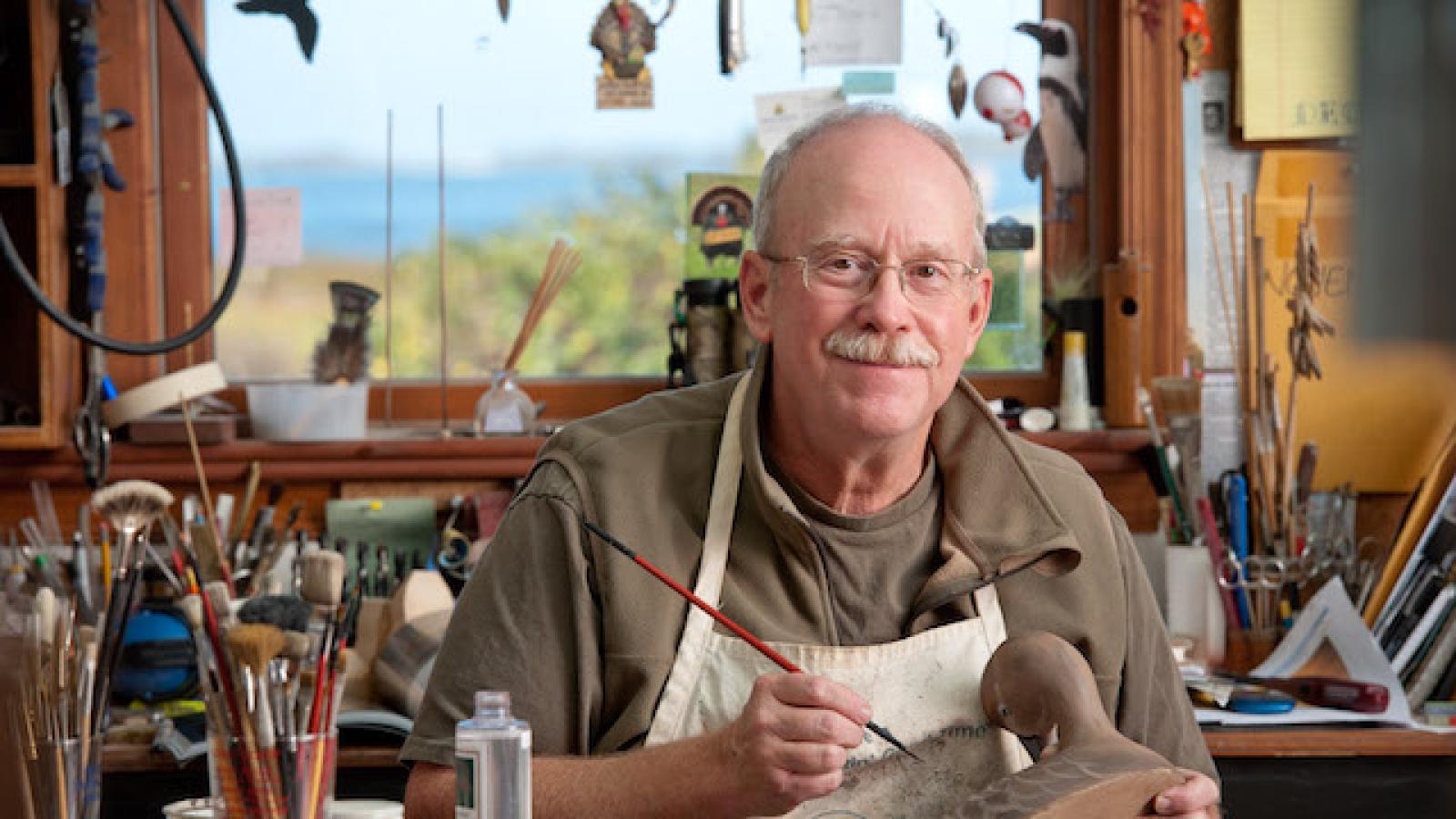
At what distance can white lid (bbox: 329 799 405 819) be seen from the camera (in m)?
1.30

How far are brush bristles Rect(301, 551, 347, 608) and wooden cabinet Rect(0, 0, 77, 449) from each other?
5.45 feet

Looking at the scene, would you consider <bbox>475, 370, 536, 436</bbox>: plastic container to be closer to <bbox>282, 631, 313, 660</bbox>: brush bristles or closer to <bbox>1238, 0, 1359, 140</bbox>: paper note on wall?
<bbox>1238, 0, 1359, 140</bbox>: paper note on wall

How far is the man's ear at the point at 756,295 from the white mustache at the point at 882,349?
0.38 ft

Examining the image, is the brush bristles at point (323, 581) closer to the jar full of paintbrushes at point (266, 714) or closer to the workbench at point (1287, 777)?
the jar full of paintbrushes at point (266, 714)

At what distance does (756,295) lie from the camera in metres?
1.75

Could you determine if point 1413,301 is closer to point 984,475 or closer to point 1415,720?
point 984,475

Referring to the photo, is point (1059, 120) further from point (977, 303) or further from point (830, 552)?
point (830, 552)

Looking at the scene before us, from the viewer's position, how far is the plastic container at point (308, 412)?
2.87m

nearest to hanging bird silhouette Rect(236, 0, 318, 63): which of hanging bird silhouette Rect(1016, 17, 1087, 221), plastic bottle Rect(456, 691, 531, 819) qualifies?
hanging bird silhouette Rect(1016, 17, 1087, 221)

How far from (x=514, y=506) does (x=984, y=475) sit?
0.50m

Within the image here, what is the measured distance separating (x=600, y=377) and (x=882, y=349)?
57.9 inches

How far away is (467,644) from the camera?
62.5 inches

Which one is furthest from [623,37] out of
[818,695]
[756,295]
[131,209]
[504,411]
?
[818,695]

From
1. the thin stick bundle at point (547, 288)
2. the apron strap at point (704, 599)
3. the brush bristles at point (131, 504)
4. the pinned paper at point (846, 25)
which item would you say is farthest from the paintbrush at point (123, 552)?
the pinned paper at point (846, 25)
